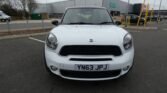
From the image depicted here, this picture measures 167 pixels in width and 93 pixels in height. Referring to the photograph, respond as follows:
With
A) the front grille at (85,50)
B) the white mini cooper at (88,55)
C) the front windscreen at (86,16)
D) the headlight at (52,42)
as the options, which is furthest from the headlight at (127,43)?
the headlight at (52,42)

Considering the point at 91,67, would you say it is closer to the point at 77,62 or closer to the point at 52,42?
the point at 77,62

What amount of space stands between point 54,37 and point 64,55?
1.32 ft

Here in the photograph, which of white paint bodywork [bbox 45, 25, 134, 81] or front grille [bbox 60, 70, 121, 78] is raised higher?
white paint bodywork [bbox 45, 25, 134, 81]

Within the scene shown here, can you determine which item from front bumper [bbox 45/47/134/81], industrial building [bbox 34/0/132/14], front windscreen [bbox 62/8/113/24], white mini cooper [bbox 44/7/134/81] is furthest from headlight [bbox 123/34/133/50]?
industrial building [bbox 34/0/132/14]

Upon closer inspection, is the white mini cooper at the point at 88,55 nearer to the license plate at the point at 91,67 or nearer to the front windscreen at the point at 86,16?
the license plate at the point at 91,67

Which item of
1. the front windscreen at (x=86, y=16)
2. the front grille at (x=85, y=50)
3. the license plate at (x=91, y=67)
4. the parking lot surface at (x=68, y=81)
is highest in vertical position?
the front windscreen at (x=86, y=16)

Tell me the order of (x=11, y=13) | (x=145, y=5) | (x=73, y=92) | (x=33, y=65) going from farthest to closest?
1. (x=11, y=13)
2. (x=145, y=5)
3. (x=33, y=65)
4. (x=73, y=92)

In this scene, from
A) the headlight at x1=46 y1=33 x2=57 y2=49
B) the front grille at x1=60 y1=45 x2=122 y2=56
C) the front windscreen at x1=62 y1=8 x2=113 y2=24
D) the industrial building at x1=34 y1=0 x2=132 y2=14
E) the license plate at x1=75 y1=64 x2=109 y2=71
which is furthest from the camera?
the industrial building at x1=34 y1=0 x2=132 y2=14

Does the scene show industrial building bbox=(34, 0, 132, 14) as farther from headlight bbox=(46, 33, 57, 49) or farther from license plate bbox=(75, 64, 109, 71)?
license plate bbox=(75, 64, 109, 71)

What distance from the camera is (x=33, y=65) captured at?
393cm

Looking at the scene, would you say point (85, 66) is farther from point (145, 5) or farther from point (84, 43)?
point (145, 5)

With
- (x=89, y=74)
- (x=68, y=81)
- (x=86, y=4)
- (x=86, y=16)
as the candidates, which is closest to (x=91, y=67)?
(x=89, y=74)

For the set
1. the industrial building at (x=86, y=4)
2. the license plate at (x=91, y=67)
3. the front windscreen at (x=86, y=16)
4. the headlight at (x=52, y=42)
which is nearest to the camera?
the license plate at (x=91, y=67)

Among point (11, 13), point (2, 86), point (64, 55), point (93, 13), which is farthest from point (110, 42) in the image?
point (11, 13)
